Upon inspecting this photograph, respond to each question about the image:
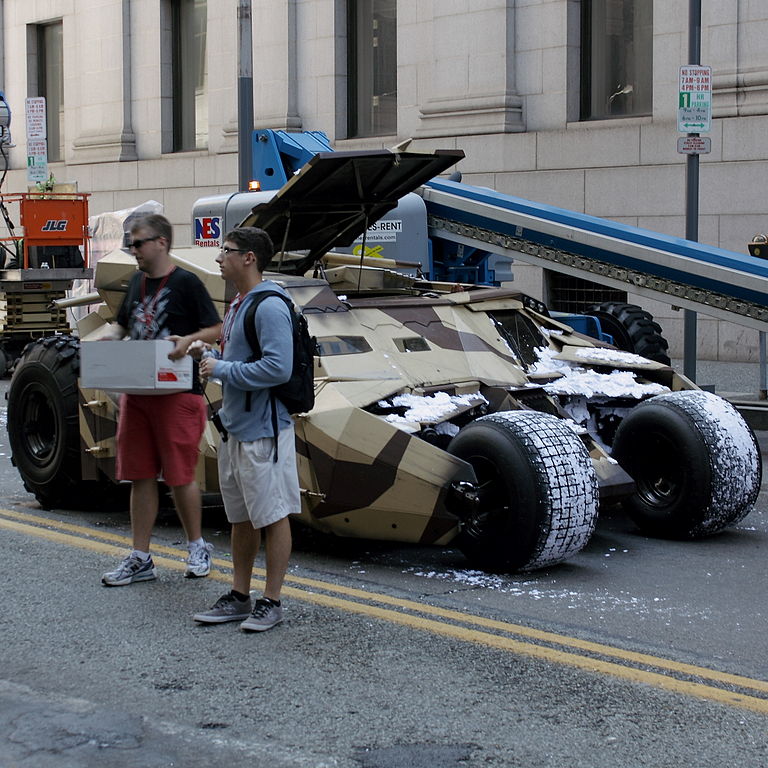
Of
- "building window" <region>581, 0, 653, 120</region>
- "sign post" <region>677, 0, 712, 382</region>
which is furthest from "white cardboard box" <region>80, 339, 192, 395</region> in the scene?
"building window" <region>581, 0, 653, 120</region>

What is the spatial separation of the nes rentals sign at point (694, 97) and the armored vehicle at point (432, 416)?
14.7 feet

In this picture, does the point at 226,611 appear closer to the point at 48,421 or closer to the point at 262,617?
the point at 262,617

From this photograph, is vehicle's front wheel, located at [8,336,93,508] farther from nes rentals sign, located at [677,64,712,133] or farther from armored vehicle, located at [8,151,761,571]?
nes rentals sign, located at [677,64,712,133]

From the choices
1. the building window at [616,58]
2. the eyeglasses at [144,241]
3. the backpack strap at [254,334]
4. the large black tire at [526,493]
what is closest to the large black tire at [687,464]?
the large black tire at [526,493]

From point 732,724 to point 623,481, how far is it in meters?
2.61

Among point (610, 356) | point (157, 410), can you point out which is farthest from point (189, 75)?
point (157, 410)

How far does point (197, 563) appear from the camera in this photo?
275 inches

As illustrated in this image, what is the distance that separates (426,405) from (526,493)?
3.20 ft

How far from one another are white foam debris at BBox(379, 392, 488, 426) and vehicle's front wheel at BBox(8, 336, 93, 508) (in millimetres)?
2221

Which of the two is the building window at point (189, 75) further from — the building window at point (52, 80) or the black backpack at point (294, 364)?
the black backpack at point (294, 364)

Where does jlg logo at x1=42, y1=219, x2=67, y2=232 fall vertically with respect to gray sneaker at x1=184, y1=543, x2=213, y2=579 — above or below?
above

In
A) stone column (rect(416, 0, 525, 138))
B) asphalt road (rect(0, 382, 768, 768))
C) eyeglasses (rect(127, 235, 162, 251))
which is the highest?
stone column (rect(416, 0, 525, 138))

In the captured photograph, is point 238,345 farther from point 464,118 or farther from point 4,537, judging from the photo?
point 464,118

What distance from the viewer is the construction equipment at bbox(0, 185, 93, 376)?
59.3 feet
